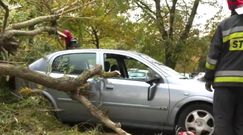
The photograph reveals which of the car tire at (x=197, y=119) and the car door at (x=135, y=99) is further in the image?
the car door at (x=135, y=99)

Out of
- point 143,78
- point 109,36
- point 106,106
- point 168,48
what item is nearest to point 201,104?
point 143,78

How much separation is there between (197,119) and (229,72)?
9.80ft

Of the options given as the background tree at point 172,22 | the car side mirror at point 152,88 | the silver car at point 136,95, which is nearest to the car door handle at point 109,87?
the silver car at point 136,95

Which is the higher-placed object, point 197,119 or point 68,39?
point 68,39

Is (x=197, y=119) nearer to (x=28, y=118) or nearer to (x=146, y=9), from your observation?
(x=28, y=118)

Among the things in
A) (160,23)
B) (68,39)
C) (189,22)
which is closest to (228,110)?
(68,39)

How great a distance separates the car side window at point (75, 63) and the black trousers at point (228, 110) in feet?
13.1

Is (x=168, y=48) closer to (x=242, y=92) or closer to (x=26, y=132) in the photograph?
(x=26, y=132)

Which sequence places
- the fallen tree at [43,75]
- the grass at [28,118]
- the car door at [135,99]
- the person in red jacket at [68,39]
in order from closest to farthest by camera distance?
the grass at [28,118], the fallen tree at [43,75], the car door at [135,99], the person in red jacket at [68,39]

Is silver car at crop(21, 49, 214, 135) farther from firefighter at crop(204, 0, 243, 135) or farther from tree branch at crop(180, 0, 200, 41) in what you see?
tree branch at crop(180, 0, 200, 41)

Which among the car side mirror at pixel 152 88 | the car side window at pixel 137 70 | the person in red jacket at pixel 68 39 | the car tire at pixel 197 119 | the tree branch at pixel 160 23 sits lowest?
the car tire at pixel 197 119

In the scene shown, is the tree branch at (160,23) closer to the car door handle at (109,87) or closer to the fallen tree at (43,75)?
the fallen tree at (43,75)

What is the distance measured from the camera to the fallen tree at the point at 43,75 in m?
6.78

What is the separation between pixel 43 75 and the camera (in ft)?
23.0
